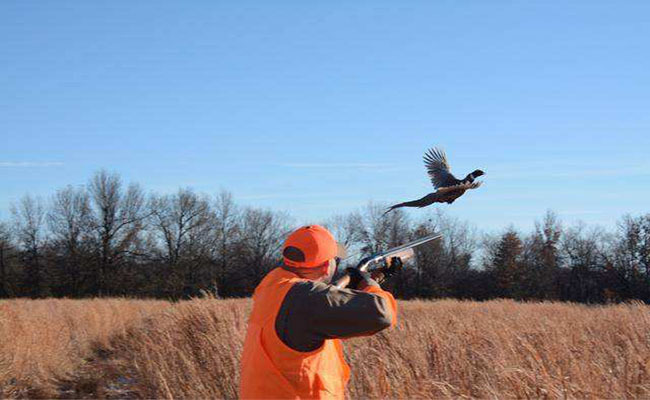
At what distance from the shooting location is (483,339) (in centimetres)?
655

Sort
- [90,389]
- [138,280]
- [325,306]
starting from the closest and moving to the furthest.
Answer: [325,306] → [90,389] → [138,280]

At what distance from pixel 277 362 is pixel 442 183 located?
354 centimetres

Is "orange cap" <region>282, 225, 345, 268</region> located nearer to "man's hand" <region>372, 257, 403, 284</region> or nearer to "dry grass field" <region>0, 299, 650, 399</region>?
"man's hand" <region>372, 257, 403, 284</region>

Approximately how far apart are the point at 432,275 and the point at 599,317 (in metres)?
25.0

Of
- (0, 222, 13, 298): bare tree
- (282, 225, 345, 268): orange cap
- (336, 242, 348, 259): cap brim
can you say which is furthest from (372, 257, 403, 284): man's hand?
(0, 222, 13, 298): bare tree

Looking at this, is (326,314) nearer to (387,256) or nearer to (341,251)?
(341,251)

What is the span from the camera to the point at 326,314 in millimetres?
2498

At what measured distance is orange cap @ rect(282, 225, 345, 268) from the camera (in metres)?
2.79

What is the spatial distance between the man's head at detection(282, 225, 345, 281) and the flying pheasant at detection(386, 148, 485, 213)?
1.80m

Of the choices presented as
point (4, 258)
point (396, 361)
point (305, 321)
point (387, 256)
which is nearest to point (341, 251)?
point (387, 256)

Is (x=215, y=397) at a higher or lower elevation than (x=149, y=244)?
lower

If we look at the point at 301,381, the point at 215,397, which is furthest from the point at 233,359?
the point at 301,381

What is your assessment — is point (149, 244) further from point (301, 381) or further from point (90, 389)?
point (301, 381)

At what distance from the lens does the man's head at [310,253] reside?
279 centimetres
